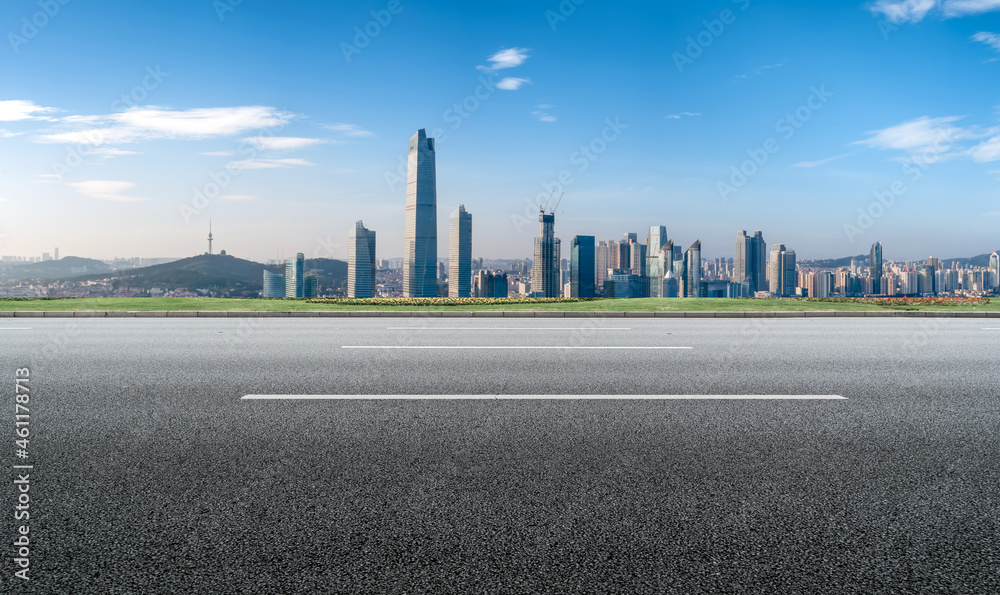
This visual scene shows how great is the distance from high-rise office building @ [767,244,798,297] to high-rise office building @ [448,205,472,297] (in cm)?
3529

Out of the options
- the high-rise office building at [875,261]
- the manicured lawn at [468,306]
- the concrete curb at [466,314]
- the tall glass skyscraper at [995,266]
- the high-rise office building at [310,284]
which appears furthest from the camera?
the high-rise office building at [875,261]

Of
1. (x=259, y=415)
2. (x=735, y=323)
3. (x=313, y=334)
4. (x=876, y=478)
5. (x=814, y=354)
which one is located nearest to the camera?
(x=876, y=478)

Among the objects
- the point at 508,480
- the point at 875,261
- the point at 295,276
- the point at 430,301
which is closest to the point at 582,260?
the point at 875,261

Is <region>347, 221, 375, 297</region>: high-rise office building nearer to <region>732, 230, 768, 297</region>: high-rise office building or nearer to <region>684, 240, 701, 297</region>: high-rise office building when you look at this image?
<region>684, 240, 701, 297</region>: high-rise office building

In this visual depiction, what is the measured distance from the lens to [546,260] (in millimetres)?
67000

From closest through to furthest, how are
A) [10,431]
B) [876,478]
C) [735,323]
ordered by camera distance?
[876,478], [10,431], [735,323]

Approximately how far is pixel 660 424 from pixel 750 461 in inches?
36.8

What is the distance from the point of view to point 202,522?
9.72 feet

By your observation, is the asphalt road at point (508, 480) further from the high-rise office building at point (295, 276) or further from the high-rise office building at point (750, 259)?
the high-rise office building at point (750, 259)

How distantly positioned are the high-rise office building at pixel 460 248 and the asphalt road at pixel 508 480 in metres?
63.6

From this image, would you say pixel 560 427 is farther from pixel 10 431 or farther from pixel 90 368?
pixel 90 368

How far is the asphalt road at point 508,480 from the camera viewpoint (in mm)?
2533

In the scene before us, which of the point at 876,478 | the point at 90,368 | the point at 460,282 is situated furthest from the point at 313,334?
the point at 460,282

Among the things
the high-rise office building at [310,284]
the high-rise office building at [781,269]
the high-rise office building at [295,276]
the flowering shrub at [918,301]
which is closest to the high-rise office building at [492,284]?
the high-rise office building at [295,276]
